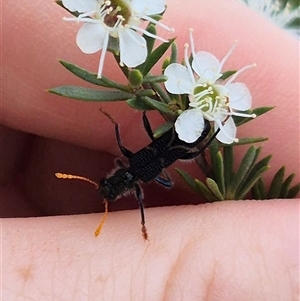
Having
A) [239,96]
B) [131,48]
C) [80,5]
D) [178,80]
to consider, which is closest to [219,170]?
[239,96]

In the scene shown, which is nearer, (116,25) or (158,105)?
(116,25)

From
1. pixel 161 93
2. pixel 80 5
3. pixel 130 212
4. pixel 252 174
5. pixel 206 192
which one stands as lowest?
pixel 130 212

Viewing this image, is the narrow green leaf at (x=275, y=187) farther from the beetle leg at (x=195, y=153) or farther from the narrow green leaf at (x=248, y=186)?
the beetle leg at (x=195, y=153)

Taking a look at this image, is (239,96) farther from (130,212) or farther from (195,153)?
(130,212)

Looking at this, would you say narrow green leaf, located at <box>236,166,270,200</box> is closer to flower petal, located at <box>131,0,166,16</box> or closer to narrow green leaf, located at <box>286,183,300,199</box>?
narrow green leaf, located at <box>286,183,300,199</box>

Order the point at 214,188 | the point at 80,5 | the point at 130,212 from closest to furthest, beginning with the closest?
the point at 80,5 → the point at 214,188 → the point at 130,212

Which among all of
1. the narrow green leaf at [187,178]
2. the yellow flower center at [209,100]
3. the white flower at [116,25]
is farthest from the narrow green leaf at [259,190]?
the white flower at [116,25]

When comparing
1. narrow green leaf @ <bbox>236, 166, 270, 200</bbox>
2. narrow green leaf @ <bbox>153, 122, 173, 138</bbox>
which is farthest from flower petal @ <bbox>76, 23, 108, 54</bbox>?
narrow green leaf @ <bbox>236, 166, 270, 200</bbox>

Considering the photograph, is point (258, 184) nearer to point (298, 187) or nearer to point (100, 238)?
point (298, 187)
